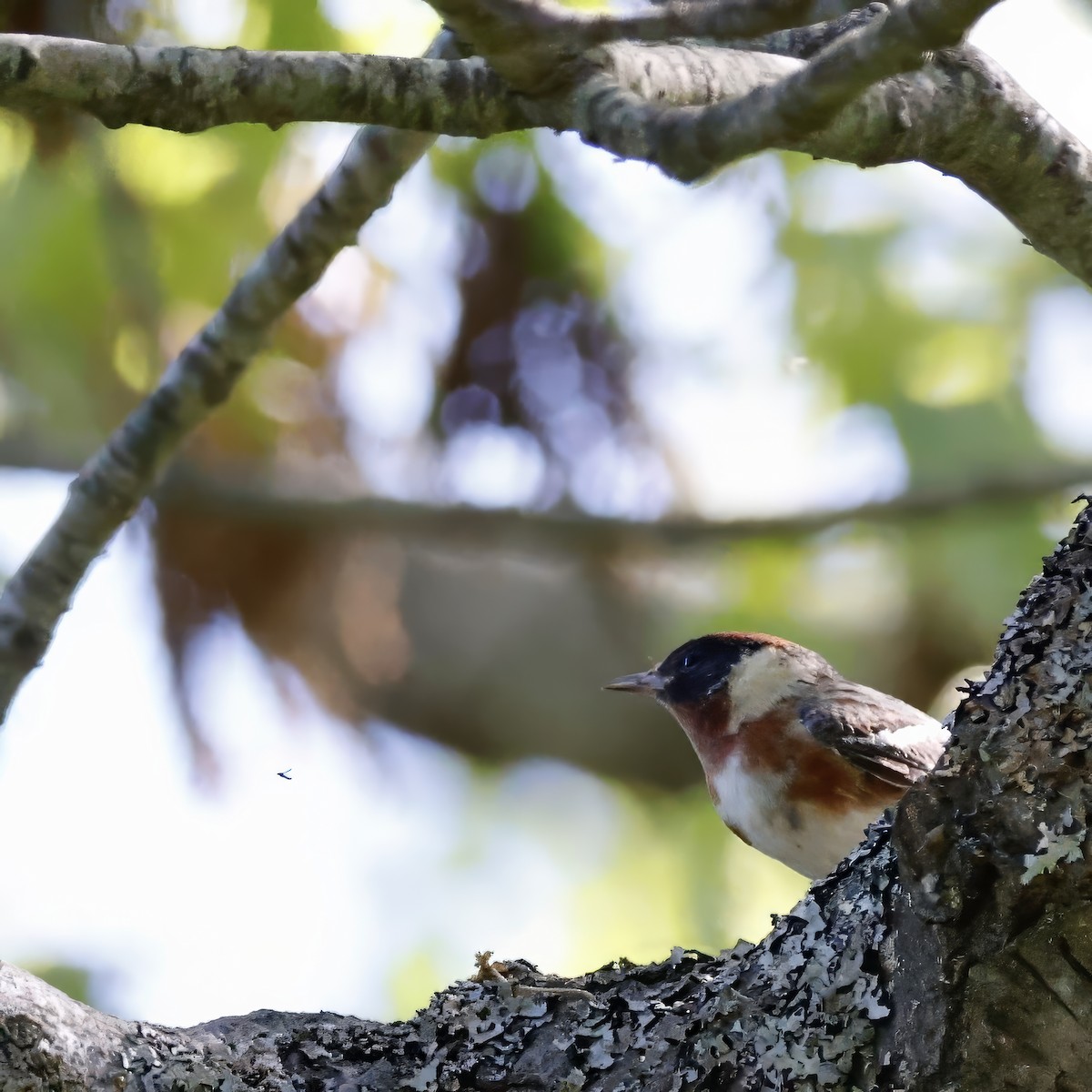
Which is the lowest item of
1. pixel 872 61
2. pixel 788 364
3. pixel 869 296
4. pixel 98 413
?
pixel 872 61

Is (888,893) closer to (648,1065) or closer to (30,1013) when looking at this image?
(648,1065)

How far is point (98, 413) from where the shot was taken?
528 centimetres

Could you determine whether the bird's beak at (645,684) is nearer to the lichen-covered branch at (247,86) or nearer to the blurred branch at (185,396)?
the blurred branch at (185,396)

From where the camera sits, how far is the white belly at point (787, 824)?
3932 mm

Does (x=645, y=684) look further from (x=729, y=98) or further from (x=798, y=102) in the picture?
(x=798, y=102)

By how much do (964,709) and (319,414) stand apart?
4.15 m

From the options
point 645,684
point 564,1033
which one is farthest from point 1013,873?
point 645,684

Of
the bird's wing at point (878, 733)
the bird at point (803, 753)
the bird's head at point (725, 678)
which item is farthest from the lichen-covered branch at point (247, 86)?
the bird's head at point (725, 678)

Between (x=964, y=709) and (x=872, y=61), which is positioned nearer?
(x=872, y=61)

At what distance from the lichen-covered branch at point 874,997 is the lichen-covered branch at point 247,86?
1.12 meters

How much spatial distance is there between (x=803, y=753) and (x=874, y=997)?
1913 millimetres

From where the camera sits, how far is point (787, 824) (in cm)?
399

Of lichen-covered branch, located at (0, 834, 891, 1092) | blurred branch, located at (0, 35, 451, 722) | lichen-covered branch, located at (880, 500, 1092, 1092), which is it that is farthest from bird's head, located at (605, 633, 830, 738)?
lichen-covered branch, located at (880, 500, 1092, 1092)

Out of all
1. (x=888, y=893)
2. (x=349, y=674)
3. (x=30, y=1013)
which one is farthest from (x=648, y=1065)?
(x=349, y=674)
